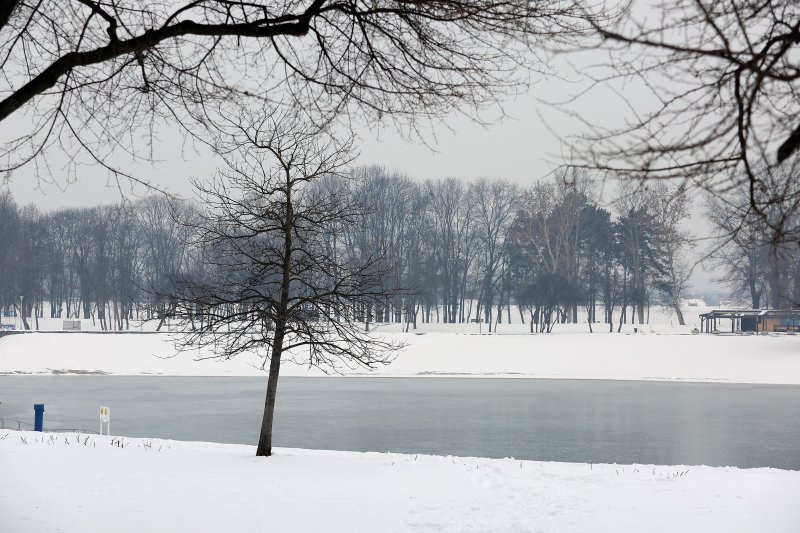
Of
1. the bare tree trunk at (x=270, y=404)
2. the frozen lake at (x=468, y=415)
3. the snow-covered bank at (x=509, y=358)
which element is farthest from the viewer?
the snow-covered bank at (x=509, y=358)

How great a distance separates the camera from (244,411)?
97.5 feet

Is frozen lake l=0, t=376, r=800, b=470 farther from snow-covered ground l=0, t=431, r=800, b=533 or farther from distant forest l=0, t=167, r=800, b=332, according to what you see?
distant forest l=0, t=167, r=800, b=332

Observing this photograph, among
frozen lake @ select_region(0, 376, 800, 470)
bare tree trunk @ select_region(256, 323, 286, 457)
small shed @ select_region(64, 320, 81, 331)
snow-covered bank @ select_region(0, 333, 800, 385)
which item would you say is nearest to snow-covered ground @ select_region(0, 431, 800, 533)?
bare tree trunk @ select_region(256, 323, 286, 457)

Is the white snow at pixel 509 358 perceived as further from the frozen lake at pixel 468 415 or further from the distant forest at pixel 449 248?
the distant forest at pixel 449 248

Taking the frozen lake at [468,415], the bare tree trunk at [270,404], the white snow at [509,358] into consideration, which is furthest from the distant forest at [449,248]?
the bare tree trunk at [270,404]

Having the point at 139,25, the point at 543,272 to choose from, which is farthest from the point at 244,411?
the point at 543,272

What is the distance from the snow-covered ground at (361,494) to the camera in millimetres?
9695

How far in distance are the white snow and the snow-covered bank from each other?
0.06m

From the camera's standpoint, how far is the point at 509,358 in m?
54.8

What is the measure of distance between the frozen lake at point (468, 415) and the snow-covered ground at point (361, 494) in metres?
5.25

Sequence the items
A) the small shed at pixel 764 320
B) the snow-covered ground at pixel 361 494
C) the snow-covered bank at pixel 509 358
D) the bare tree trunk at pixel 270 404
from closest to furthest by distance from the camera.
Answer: the snow-covered ground at pixel 361 494 → the bare tree trunk at pixel 270 404 → the snow-covered bank at pixel 509 358 → the small shed at pixel 764 320

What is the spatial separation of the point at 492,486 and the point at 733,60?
8.60 metres

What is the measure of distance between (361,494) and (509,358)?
4361 cm

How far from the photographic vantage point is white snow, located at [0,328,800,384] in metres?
50.2
